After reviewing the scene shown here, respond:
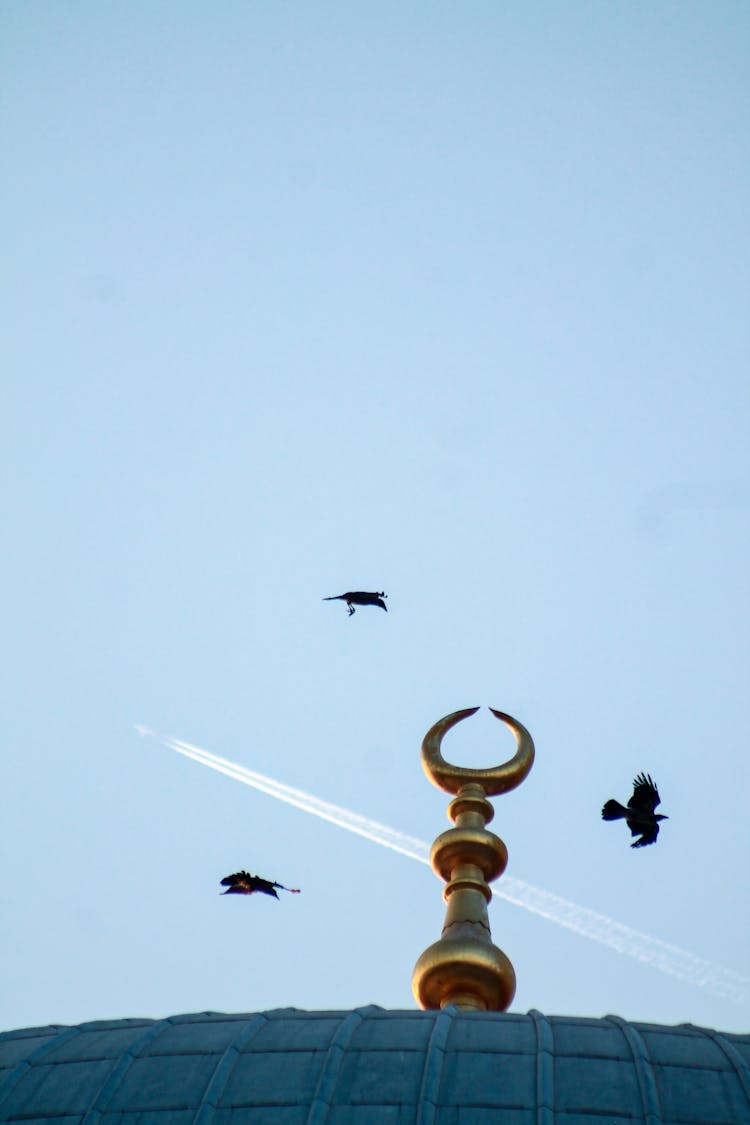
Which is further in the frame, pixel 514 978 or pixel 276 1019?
Answer: pixel 514 978

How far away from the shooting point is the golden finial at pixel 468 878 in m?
27.5

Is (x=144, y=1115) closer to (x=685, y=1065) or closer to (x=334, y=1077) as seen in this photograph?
(x=334, y=1077)

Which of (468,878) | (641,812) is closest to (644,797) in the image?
(641,812)

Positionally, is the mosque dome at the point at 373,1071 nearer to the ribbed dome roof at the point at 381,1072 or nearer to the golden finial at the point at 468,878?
the ribbed dome roof at the point at 381,1072

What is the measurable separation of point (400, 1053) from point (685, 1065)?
3.76 meters

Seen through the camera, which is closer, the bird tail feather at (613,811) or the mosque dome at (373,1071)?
the mosque dome at (373,1071)

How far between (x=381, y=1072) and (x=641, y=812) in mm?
7138

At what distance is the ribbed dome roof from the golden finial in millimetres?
3475

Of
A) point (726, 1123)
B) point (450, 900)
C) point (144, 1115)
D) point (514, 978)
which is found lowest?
point (144, 1115)

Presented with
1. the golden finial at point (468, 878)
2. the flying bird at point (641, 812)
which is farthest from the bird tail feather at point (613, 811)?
the golden finial at point (468, 878)

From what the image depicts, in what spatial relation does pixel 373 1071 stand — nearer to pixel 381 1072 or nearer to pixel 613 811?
pixel 381 1072

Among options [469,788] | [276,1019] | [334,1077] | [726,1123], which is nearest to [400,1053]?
[334,1077]

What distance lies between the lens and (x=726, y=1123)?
20312mm

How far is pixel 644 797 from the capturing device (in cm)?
2684
